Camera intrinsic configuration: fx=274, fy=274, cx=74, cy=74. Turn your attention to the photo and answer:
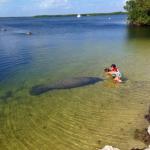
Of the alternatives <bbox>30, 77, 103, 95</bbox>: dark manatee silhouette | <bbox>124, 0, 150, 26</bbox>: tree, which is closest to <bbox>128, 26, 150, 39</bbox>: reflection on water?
<bbox>124, 0, 150, 26</bbox>: tree

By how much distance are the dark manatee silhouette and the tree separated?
63.5m

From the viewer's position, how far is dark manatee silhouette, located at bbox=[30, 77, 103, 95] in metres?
20.7

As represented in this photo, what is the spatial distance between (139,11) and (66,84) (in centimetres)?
6747

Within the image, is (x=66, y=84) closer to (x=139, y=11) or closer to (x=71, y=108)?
(x=71, y=108)

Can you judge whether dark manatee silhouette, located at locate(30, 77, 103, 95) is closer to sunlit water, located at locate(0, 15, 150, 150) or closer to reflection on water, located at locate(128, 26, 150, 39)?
sunlit water, located at locate(0, 15, 150, 150)

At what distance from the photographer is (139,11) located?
8312cm

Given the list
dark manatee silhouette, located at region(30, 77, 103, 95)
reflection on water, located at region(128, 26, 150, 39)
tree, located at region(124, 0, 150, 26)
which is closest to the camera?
dark manatee silhouette, located at region(30, 77, 103, 95)

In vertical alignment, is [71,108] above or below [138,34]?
below

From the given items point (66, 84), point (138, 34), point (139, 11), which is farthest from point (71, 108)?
point (139, 11)

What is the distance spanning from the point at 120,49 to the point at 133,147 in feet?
91.6

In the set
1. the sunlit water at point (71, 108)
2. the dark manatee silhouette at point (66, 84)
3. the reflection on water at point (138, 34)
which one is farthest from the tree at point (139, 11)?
the dark manatee silhouette at point (66, 84)

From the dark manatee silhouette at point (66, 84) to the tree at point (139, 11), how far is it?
63.5m

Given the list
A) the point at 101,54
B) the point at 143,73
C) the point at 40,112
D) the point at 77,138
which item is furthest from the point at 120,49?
the point at 77,138

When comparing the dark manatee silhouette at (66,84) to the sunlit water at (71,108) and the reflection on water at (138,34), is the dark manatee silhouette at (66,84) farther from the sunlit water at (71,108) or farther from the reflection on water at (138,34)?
the reflection on water at (138,34)
